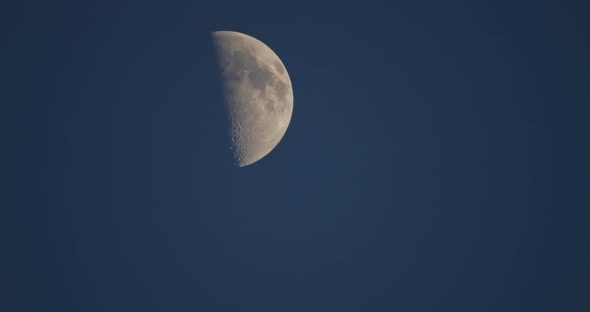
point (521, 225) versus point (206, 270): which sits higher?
point (521, 225)

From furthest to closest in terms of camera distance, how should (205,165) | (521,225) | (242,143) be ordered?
(521,225) < (205,165) < (242,143)

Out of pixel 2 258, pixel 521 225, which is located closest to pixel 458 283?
pixel 521 225

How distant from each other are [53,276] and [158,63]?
3894 mm

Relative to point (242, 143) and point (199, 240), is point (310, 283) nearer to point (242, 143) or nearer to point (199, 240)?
point (199, 240)

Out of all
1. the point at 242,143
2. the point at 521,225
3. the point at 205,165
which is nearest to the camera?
the point at 242,143

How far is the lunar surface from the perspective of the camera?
5184 millimetres

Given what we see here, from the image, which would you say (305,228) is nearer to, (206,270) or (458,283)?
(206,270)

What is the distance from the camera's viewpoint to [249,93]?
5.19 metres

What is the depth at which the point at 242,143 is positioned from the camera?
5379mm

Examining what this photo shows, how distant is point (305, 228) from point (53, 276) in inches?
164

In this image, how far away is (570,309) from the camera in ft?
22.5

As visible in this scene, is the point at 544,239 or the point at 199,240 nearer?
the point at 199,240

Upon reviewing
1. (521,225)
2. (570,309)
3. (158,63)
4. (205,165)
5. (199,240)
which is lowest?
(570,309)

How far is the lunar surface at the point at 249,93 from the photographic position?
5.18 meters
